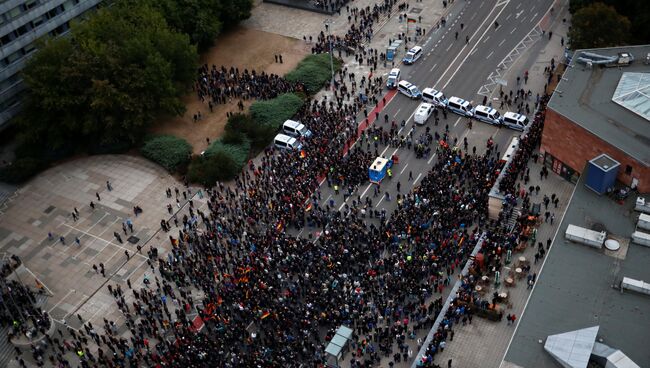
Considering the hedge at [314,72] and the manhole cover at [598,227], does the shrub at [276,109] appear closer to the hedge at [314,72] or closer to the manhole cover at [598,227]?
the hedge at [314,72]

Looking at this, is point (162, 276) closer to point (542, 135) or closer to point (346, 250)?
point (346, 250)

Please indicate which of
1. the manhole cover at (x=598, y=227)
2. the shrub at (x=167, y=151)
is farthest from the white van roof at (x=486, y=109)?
the shrub at (x=167, y=151)

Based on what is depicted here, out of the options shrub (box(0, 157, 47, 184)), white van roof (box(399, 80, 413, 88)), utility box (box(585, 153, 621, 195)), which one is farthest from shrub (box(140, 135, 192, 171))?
utility box (box(585, 153, 621, 195))

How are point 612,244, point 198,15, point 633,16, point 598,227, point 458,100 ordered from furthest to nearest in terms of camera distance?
point 198,15 < point 633,16 < point 458,100 < point 598,227 < point 612,244

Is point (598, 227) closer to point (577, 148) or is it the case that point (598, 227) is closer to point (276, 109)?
point (577, 148)

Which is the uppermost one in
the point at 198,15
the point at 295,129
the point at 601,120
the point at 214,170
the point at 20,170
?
the point at 601,120

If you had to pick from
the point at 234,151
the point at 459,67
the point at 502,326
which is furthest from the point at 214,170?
the point at 459,67
